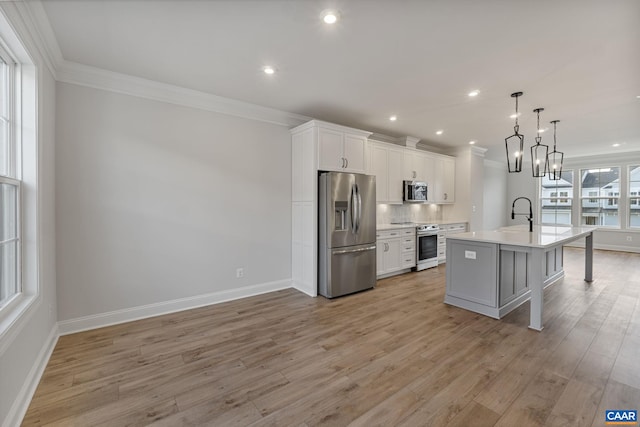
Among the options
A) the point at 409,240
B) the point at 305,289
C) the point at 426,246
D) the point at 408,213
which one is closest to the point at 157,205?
the point at 305,289

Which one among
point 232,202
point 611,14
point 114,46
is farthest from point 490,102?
point 114,46

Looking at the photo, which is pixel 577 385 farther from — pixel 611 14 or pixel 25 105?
pixel 25 105

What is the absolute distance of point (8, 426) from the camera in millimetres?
1625

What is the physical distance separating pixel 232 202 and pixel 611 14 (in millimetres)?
4072

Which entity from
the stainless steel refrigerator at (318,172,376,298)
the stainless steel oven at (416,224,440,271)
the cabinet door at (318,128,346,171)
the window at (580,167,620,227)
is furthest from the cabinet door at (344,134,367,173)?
the window at (580,167,620,227)

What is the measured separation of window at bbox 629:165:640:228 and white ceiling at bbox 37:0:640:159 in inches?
199

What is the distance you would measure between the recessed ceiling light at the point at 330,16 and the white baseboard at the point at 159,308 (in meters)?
3.36

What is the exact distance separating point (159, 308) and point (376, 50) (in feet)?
12.2

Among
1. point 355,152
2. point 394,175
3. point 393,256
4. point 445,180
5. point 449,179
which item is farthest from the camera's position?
point 449,179

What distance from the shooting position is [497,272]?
3.27 metres

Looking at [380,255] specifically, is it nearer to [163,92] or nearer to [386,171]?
[386,171]

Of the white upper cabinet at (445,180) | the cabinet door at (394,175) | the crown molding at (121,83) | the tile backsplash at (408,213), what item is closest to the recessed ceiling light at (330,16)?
the crown molding at (121,83)

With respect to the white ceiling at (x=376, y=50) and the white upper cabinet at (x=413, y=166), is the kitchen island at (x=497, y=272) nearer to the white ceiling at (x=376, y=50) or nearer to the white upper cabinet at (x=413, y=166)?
the white ceiling at (x=376, y=50)

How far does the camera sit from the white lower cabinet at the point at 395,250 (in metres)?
4.93
